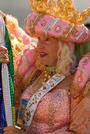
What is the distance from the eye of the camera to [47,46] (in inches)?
121

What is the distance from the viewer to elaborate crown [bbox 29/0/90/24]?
3080 mm

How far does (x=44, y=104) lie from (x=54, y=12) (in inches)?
19.7

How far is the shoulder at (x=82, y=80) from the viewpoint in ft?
9.74

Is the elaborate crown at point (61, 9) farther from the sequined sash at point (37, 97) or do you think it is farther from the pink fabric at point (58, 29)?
the sequined sash at point (37, 97)

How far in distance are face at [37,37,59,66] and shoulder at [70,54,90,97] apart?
193 mm

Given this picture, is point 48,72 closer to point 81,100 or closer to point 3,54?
point 81,100

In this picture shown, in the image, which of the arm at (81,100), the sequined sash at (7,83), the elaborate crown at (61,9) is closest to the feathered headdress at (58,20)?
the elaborate crown at (61,9)

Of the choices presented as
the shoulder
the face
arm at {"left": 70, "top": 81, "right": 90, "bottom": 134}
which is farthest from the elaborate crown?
arm at {"left": 70, "top": 81, "right": 90, "bottom": 134}

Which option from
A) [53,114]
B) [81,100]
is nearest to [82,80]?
[81,100]

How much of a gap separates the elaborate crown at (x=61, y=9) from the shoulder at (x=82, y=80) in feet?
0.80

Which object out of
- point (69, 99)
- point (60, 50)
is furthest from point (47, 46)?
point (69, 99)

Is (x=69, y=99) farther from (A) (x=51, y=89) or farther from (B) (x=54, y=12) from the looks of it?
(B) (x=54, y=12)

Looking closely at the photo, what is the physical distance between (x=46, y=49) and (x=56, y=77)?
0.54 ft

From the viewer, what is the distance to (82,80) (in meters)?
2.97
